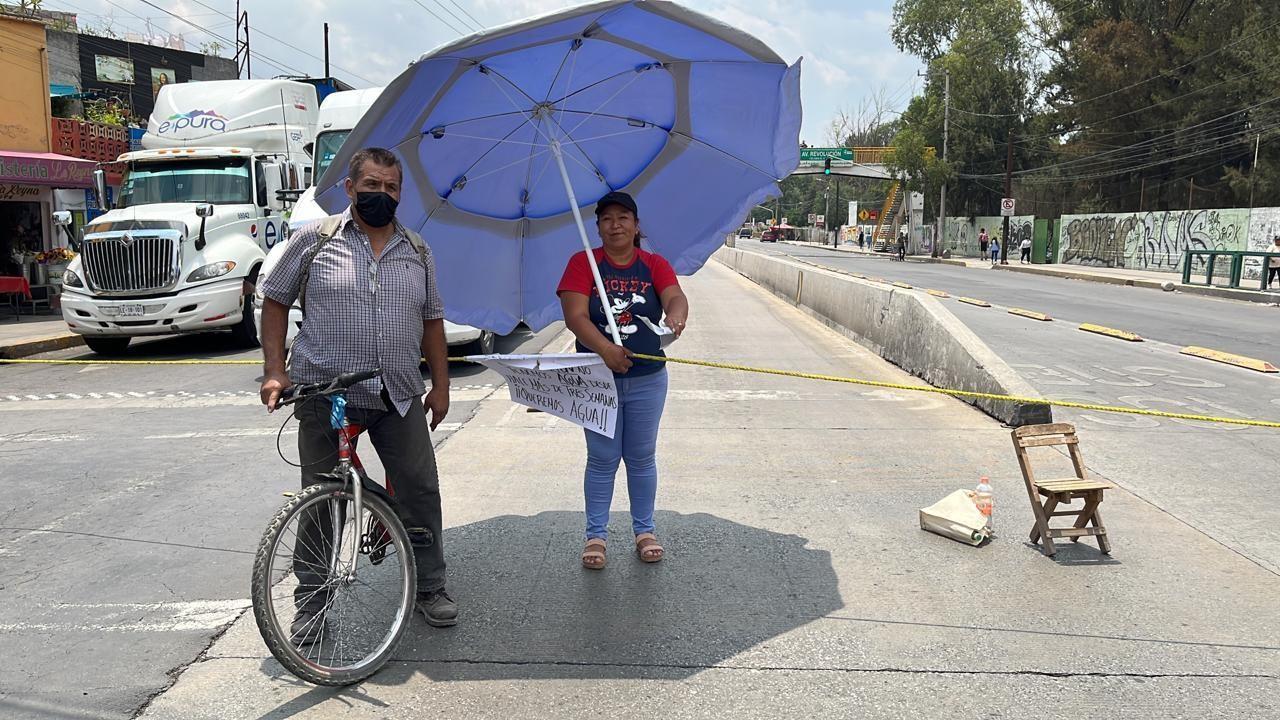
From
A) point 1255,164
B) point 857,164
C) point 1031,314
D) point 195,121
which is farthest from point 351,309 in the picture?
point 857,164

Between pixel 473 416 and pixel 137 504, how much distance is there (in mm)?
3144

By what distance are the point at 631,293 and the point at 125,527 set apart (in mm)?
3288

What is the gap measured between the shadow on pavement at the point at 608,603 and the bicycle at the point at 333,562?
12 cm

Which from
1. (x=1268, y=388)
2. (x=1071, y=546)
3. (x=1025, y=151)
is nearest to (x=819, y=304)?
(x=1268, y=388)

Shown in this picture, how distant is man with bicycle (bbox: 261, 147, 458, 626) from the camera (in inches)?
147

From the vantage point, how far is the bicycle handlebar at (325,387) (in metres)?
3.57

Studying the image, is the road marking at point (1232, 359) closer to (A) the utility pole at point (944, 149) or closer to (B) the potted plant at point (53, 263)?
(B) the potted plant at point (53, 263)

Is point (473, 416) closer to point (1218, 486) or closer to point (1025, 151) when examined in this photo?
point (1218, 486)

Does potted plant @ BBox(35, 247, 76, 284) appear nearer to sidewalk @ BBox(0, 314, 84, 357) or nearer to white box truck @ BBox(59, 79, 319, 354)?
sidewalk @ BBox(0, 314, 84, 357)

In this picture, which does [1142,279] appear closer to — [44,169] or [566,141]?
[44,169]

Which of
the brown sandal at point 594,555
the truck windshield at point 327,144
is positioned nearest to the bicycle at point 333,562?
the brown sandal at point 594,555

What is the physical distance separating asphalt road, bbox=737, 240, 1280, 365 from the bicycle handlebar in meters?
12.6

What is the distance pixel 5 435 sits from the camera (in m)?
8.18

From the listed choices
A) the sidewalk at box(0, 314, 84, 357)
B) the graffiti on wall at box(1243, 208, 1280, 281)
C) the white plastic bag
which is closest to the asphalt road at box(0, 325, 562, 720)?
the white plastic bag
